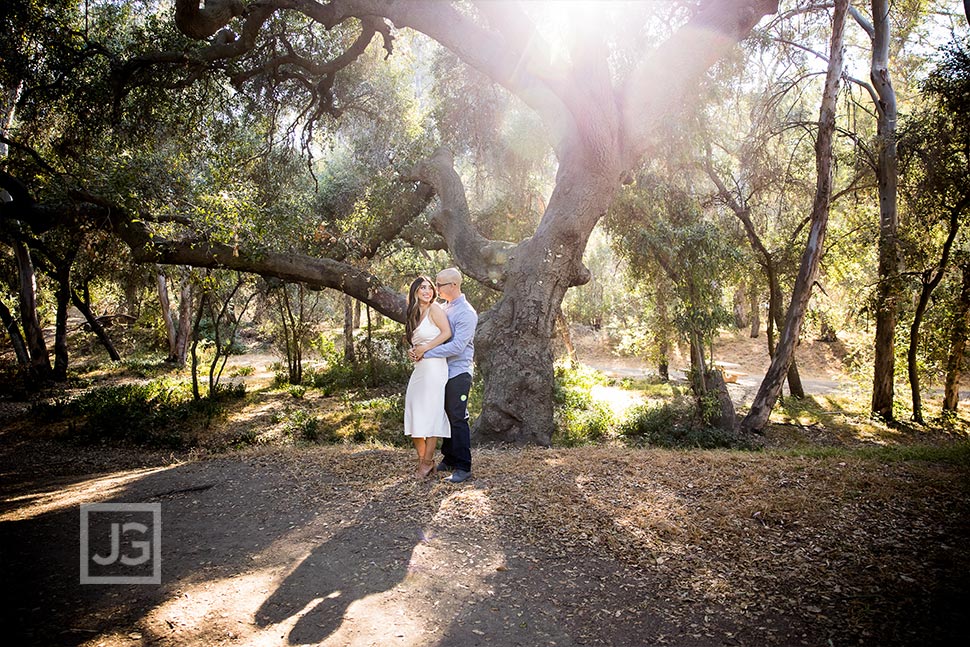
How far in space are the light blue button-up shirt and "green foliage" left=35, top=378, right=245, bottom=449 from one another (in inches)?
237

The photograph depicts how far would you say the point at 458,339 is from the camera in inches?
186

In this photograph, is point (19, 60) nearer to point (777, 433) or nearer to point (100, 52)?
point (100, 52)

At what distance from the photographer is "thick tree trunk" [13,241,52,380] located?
13719mm

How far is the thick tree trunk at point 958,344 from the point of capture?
10.6 m

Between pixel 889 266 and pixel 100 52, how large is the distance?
14855 millimetres

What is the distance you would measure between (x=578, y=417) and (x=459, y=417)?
17.1 ft

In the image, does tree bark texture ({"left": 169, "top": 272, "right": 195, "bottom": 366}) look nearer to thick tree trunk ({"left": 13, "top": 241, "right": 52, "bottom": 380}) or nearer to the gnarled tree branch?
thick tree trunk ({"left": 13, "top": 241, "right": 52, "bottom": 380})

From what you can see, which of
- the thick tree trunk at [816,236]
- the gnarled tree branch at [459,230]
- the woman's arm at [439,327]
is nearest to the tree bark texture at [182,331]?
the gnarled tree branch at [459,230]

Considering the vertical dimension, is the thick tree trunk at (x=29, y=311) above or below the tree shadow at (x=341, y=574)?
above

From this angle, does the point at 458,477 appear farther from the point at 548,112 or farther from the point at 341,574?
the point at 548,112

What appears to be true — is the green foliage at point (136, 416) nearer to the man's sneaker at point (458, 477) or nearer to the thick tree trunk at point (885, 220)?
the man's sneaker at point (458, 477)

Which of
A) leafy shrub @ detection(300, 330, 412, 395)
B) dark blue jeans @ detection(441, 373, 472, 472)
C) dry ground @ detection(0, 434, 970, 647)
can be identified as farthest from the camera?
leafy shrub @ detection(300, 330, 412, 395)

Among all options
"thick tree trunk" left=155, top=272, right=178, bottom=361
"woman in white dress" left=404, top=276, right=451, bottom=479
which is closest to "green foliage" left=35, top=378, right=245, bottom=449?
"woman in white dress" left=404, top=276, right=451, bottom=479

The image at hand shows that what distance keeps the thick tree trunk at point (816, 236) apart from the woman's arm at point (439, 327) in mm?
7371
